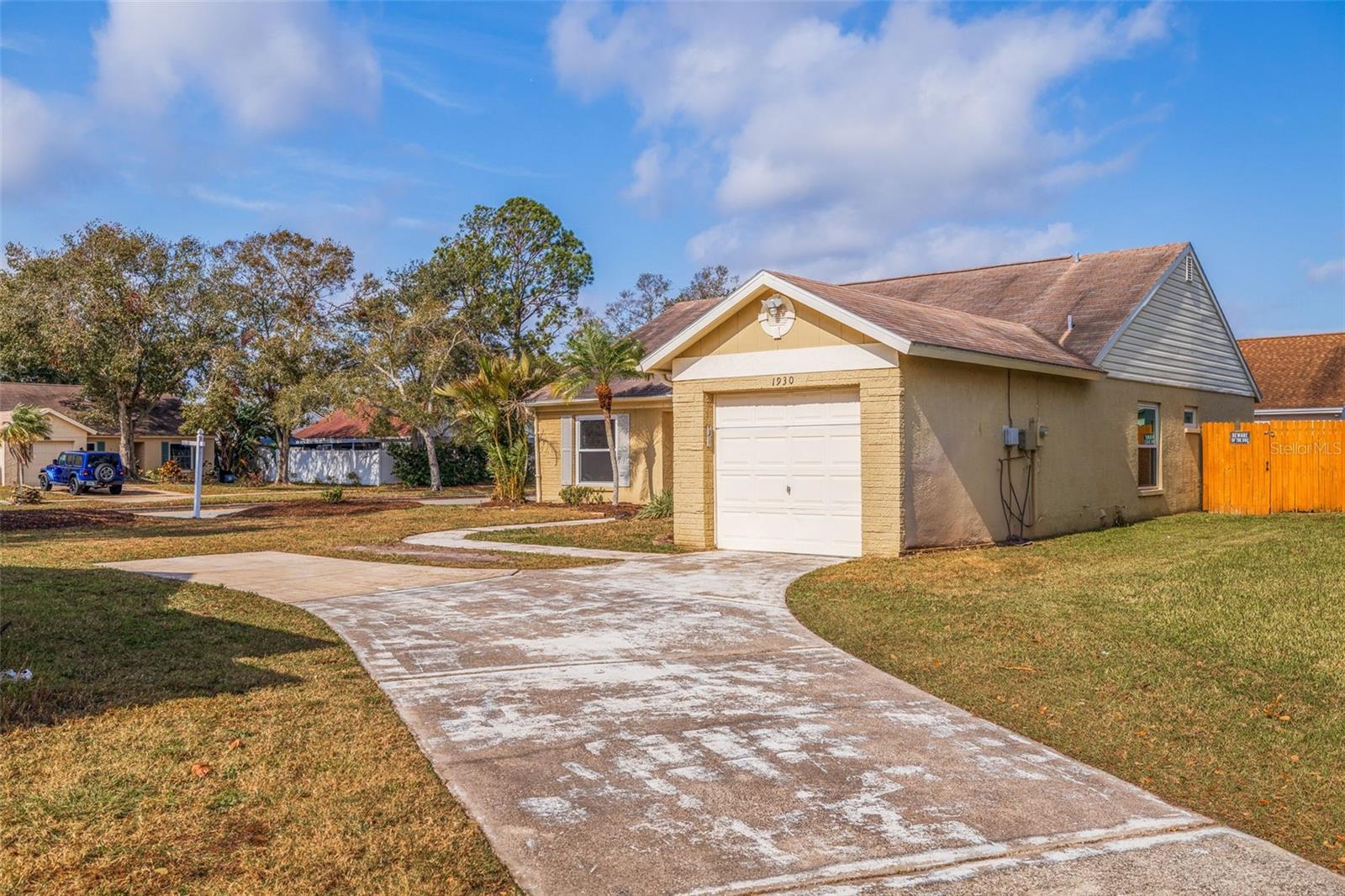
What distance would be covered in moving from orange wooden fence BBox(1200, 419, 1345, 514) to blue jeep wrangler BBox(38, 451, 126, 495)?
32565 millimetres

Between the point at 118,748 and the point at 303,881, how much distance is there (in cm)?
206

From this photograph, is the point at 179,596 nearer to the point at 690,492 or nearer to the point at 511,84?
the point at 690,492

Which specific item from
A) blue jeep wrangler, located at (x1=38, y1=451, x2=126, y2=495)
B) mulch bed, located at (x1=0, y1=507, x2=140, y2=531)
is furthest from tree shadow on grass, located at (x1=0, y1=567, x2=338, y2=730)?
blue jeep wrangler, located at (x1=38, y1=451, x2=126, y2=495)

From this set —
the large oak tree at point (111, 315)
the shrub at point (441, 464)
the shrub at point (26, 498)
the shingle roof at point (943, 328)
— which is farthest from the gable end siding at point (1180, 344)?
the large oak tree at point (111, 315)

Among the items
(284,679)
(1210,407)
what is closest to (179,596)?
(284,679)

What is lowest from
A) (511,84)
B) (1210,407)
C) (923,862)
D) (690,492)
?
(923,862)

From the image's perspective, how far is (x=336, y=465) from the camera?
43.6 meters

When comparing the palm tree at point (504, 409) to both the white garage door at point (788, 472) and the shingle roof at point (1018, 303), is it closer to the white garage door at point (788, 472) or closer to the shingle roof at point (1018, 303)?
the shingle roof at point (1018, 303)

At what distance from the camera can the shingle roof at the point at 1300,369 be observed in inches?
1160

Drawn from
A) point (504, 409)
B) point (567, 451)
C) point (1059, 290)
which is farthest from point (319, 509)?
point (1059, 290)

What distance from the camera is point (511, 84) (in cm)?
1560

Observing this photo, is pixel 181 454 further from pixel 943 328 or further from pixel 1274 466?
pixel 1274 466

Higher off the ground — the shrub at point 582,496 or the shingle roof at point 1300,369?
the shingle roof at point 1300,369

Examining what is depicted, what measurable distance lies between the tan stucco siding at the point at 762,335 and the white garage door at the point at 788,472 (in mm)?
690
